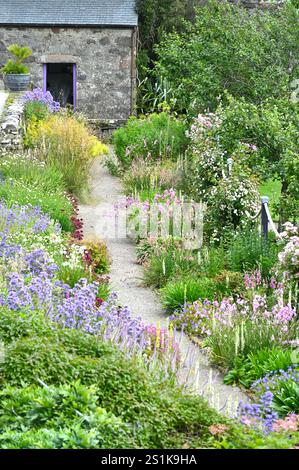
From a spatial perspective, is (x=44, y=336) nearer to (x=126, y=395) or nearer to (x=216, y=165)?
(x=126, y=395)

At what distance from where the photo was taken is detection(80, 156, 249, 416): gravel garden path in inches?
321

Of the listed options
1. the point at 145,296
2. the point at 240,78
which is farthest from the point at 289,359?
the point at 240,78

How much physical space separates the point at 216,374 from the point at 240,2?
1771 centimetres

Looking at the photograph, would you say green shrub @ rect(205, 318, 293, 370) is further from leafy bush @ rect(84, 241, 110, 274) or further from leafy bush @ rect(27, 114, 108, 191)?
leafy bush @ rect(27, 114, 108, 191)

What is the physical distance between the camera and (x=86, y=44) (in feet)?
75.9

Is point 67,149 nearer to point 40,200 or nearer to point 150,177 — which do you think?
point 150,177

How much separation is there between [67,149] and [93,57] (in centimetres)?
732

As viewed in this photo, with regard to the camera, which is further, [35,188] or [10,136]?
[10,136]

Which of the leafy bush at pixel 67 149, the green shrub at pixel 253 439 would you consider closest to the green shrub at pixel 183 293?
the green shrub at pixel 253 439

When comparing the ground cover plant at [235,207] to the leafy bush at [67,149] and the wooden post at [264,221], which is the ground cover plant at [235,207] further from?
the leafy bush at [67,149]

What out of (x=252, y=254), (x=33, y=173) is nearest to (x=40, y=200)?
(x=33, y=173)

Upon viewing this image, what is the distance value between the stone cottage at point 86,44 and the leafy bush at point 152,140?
417 cm

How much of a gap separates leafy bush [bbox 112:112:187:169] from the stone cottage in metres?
4.17

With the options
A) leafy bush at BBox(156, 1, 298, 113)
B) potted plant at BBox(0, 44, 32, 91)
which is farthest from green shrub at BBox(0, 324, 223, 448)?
potted plant at BBox(0, 44, 32, 91)
